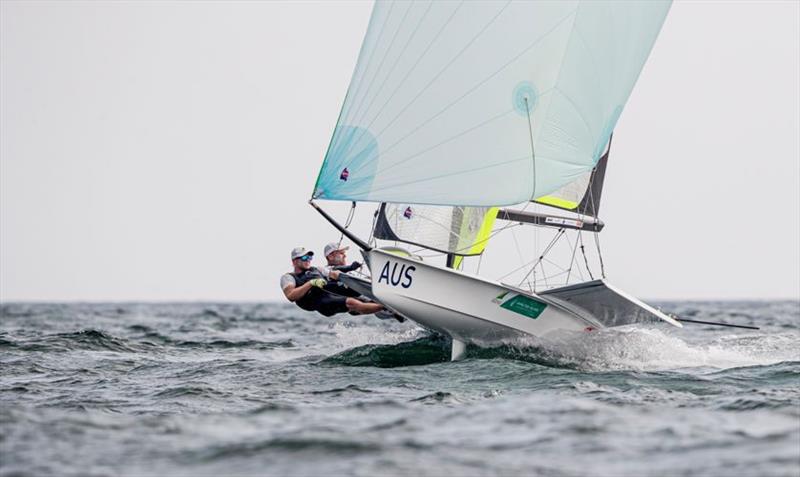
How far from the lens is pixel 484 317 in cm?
1147

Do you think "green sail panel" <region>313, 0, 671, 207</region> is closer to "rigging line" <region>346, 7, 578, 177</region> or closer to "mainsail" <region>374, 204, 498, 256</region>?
"rigging line" <region>346, 7, 578, 177</region>

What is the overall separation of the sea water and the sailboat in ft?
1.87

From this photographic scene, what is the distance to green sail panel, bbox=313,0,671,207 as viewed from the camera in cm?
1139

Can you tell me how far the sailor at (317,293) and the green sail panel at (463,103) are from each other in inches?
47.8

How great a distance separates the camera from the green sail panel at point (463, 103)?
11.4 metres

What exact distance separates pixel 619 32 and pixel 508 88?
1392mm

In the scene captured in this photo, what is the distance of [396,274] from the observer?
445 inches

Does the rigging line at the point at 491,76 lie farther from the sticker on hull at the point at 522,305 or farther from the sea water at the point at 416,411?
the sea water at the point at 416,411

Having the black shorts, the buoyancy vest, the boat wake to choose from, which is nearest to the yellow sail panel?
the boat wake

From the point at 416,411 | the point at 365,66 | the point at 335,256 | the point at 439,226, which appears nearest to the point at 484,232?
the point at 439,226

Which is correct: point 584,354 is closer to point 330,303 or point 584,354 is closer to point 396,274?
point 396,274

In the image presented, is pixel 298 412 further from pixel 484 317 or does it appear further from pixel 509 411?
pixel 484 317

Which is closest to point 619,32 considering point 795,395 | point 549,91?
point 549,91

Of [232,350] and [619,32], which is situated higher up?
[619,32]
